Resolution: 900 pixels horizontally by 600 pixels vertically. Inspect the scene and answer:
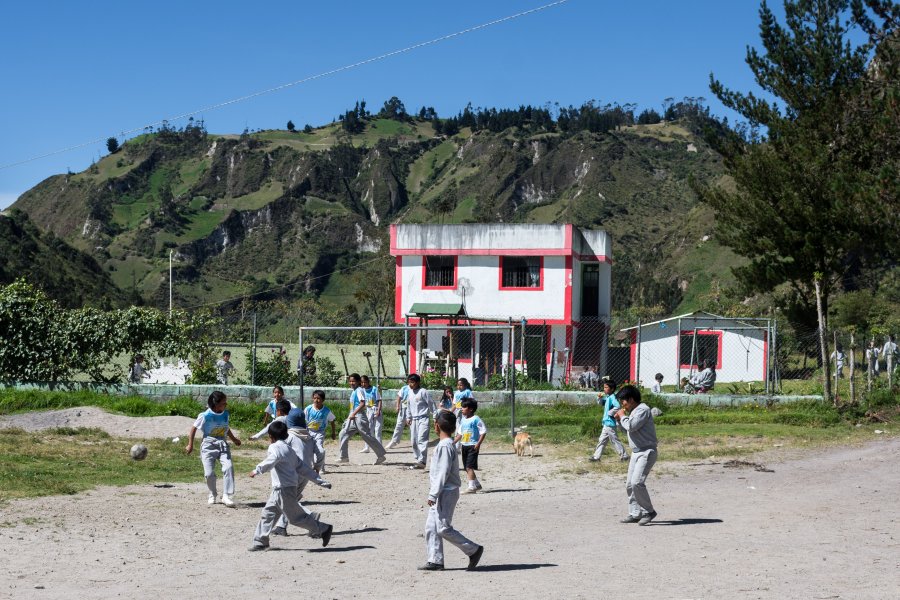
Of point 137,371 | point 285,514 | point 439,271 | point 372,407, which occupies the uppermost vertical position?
point 439,271

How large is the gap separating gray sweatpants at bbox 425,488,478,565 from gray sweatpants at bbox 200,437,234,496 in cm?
476

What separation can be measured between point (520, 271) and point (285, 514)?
3178 centimetres

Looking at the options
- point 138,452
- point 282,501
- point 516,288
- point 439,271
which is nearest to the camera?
point 282,501

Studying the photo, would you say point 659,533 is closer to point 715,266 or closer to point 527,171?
point 715,266

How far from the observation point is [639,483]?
40.1 feet

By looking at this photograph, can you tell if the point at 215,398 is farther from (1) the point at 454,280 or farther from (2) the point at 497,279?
(1) the point at 454,280

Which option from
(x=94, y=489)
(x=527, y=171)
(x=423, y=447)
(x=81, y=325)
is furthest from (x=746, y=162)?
(x=527, y=171)

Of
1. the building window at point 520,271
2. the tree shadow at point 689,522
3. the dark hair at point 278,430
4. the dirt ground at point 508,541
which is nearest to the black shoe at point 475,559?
the dirt ground at point 508,541

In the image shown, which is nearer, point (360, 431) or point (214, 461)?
point (214, 461)

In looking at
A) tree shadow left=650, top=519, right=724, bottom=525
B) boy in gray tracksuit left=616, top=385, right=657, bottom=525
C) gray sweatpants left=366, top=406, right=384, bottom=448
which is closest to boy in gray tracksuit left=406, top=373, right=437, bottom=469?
gray sweatpants left=366, top=406, right=384, bottom=448

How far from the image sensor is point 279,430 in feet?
36.6

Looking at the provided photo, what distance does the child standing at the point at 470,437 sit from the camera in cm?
1514

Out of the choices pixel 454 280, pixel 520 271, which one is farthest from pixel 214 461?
pixel 520 271

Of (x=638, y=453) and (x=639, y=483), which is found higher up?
(x=638, y=453)
